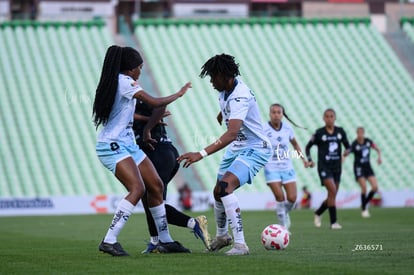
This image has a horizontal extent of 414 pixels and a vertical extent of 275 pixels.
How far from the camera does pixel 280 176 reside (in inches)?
674

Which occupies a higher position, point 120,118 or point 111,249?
point 120,118

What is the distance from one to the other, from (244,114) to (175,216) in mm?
1934

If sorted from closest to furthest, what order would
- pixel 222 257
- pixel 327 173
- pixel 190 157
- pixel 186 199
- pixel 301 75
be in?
pixel 190 157 < pixel 222 257 < pixel 327 173 < pixel 186 199 < pixel 301 75

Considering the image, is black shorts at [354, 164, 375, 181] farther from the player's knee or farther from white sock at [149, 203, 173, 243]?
the player's knee

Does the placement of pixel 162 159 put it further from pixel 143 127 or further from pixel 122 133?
pixel 122 133

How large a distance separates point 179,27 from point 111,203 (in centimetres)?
1272

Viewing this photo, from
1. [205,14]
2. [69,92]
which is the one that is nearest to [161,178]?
Answer: [69,92]

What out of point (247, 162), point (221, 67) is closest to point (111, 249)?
point (247, 162)

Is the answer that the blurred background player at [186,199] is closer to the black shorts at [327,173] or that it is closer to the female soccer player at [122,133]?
the black shorts at [327,173]

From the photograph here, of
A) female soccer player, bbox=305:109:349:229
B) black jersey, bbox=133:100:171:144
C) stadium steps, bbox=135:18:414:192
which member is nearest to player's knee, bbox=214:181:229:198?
black jersey, bbox=133:100:171:144

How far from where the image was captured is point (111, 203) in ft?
96.8

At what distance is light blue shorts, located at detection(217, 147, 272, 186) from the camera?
1095 centimetres

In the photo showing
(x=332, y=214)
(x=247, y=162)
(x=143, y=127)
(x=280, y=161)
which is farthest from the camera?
(x=332, y=214)

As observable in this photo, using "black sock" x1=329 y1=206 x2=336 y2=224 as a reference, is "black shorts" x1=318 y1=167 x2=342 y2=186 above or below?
above
